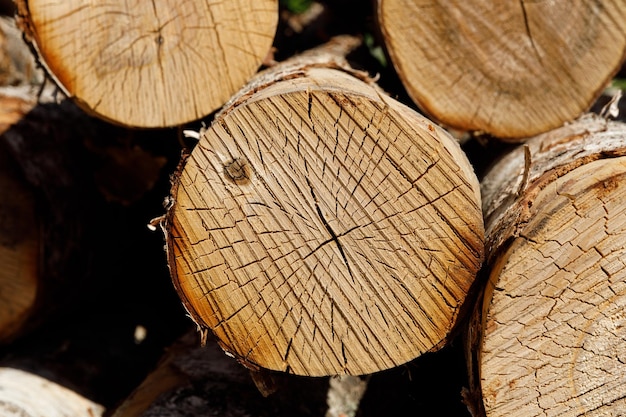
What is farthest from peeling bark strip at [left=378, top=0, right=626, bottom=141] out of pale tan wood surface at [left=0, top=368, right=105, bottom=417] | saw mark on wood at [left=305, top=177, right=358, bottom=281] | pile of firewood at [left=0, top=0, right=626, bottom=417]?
pale tan wood surface at [left=0, top=368, right=105, bottom=417]

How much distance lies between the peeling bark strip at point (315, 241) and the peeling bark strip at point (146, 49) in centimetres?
42

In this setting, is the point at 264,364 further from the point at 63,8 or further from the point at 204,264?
the point at 63,8

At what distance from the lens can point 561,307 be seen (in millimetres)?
1347

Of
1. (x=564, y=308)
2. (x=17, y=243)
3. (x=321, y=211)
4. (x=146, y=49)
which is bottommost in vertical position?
(x=17, y=243)

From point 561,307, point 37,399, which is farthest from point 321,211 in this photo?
point 37,399

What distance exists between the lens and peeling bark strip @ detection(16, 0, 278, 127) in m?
1.69

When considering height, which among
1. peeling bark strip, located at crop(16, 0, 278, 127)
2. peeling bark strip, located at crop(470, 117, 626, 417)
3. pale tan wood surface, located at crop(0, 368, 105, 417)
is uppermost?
peeling bark strip, located at crop(16, 0, 278, 127)

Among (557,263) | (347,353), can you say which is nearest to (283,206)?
(347,353)

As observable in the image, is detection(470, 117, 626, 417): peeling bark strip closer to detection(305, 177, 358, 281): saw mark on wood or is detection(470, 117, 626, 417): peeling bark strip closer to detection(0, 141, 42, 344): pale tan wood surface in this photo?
detection(305, 177, 358, 281): saw mark on wood

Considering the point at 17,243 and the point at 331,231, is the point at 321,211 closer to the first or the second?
the point at 331,231

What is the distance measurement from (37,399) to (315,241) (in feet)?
4.01

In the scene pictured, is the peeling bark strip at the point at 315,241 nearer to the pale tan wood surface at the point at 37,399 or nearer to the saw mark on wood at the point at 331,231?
the saw mark on wood at the point at 331,231

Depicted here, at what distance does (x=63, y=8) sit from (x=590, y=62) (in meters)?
1.61

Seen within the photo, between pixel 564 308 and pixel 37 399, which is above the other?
pixel 564 308
